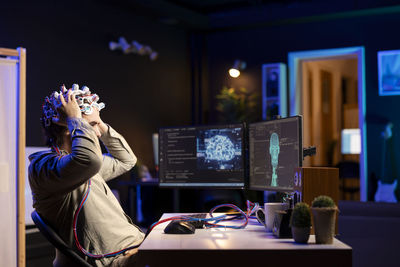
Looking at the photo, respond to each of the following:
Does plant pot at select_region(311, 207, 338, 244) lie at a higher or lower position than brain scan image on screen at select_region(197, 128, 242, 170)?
lower

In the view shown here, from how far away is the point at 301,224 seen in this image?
1.68m

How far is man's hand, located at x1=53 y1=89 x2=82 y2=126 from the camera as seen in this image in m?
2.00

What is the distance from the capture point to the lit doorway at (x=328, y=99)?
23.6 feet

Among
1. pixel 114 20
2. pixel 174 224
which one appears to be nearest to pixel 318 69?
pixel 114 20

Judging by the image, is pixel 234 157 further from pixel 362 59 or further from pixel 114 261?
pixel 362 59

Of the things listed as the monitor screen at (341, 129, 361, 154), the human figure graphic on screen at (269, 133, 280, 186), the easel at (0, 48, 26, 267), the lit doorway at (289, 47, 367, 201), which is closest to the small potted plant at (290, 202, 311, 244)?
the human figure graphic on screen at (269, 133, 280, 186)

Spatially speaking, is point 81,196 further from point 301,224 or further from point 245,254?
point 301,224

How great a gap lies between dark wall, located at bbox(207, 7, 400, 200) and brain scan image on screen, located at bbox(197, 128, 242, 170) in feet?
16.1

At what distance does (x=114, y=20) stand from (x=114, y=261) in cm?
512

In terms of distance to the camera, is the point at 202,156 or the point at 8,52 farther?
the point at 8,52

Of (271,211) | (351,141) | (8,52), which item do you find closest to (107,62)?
(8,52)

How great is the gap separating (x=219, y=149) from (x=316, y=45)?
5.23 meters

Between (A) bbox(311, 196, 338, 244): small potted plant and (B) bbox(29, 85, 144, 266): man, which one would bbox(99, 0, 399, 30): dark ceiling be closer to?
(B) bbox(29, 85, 144, 266): man

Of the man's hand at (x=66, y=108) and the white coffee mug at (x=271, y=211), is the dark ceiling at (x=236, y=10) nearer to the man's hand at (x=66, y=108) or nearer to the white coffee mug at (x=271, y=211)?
the man's hand at (x=66, y=108)
